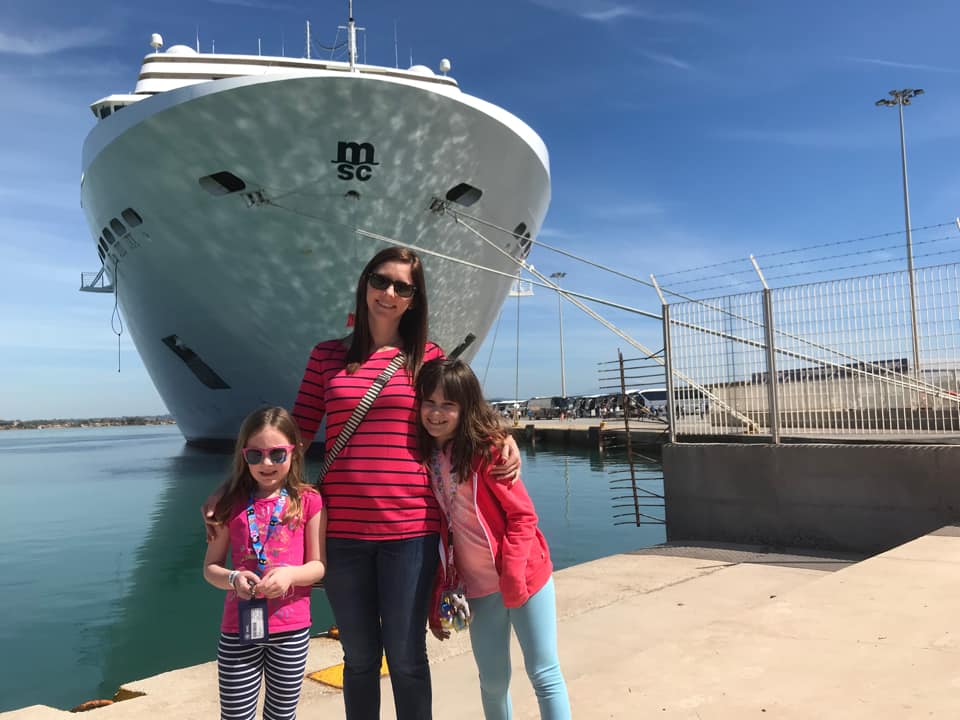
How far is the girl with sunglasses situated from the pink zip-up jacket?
13.9 inches

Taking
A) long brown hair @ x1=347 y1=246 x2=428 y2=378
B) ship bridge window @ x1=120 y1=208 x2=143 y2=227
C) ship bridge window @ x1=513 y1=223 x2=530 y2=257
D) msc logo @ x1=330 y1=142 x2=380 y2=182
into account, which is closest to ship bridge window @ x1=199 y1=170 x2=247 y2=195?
msc logo @ x1=330 y1=142 x2=380 y2=182

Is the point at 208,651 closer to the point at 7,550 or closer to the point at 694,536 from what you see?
the point at 694,536

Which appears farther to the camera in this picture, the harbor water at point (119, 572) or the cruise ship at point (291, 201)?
the cruise ship at point (291, 201)

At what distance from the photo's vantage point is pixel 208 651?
5.98 m

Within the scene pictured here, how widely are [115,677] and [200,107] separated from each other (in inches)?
370

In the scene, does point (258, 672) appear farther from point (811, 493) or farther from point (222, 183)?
point (222, 183)

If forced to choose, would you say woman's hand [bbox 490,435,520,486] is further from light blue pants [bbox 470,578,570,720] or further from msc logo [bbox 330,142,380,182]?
msc logo [bbox 330,142,380,182]

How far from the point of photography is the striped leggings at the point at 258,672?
2047 millimetres

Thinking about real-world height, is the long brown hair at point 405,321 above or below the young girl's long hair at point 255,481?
above

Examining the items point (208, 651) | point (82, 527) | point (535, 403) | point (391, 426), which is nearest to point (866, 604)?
point (391, 426)

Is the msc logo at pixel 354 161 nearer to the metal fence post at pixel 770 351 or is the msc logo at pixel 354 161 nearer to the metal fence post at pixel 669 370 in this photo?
the metal fence post at pixel 669 370

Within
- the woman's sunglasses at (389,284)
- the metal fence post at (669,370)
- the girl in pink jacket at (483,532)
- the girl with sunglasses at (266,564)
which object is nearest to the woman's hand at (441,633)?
the girl in pink jacket at (483,532)

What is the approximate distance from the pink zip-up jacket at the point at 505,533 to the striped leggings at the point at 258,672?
40cm

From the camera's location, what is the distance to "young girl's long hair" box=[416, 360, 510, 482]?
2104mm
